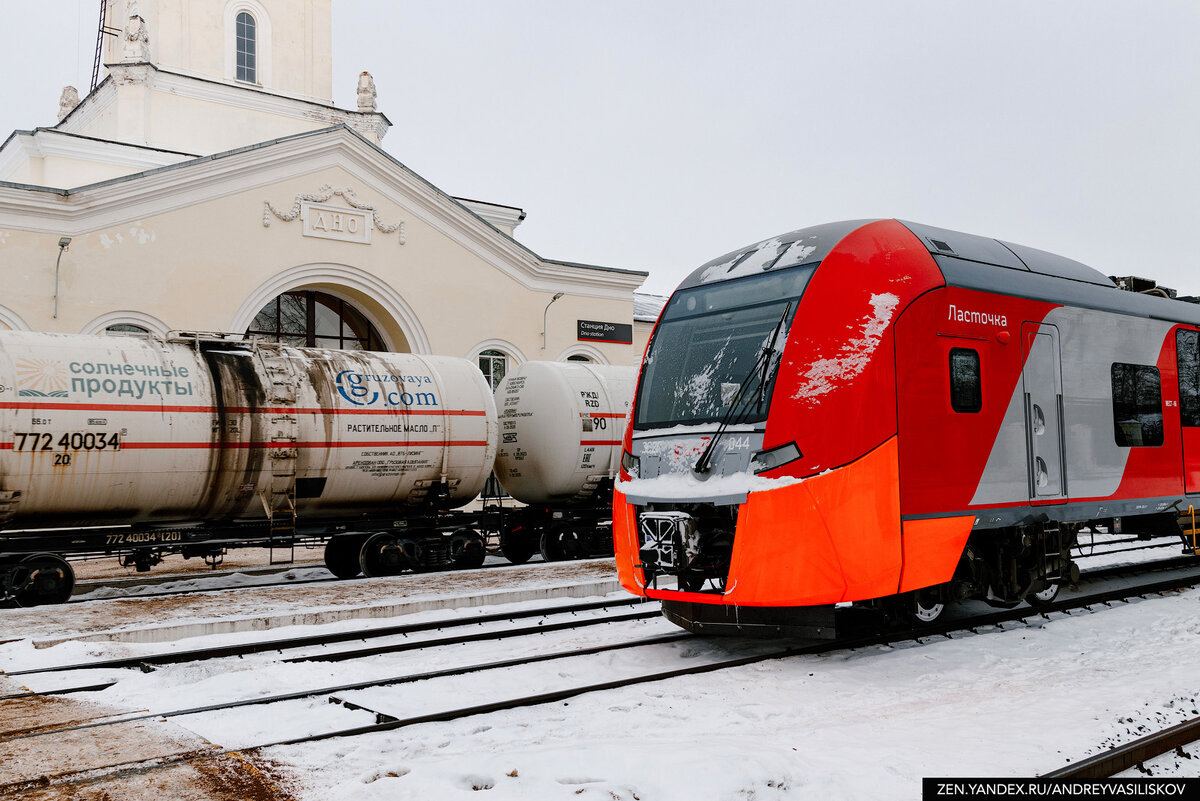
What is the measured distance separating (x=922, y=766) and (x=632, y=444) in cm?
416

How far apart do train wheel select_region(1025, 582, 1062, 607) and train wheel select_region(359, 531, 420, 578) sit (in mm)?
9074

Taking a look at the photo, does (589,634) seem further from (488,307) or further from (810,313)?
(488,307)

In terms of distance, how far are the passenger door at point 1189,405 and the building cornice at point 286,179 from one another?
59.6 ft

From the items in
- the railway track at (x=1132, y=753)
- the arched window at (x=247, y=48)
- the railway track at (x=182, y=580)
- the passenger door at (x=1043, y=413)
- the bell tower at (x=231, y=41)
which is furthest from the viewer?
the arched window at (x=247, y=48)

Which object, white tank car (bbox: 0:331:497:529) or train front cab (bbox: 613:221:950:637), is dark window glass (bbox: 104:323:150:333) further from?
train front cab (bbox: 613:221:950:637)

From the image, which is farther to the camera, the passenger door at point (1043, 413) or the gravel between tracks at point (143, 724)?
the passenger door at point (1043, 413)

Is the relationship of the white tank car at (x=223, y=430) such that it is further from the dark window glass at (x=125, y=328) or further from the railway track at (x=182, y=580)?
the dark window glass at (x=125, y=328)

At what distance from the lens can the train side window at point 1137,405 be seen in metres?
9.70

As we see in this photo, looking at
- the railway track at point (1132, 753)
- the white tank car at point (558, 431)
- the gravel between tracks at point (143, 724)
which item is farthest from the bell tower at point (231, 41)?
the railway track at point (1132, 753)

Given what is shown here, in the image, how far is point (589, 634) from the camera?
940 centimetres

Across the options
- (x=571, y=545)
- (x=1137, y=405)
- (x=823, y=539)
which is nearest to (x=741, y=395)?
(x=823, y=539)

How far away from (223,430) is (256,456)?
590mm

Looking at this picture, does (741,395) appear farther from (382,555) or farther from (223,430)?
(382,555)

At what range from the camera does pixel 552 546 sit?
17.0 metres
